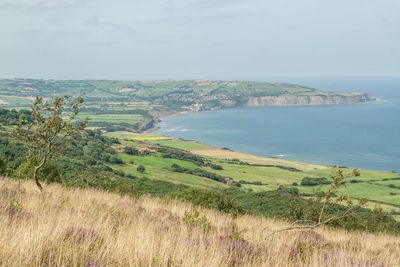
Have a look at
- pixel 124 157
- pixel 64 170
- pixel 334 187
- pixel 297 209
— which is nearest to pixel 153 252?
pixel 334 187

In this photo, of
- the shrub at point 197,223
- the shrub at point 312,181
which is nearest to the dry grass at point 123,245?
the shrub at point 197,223

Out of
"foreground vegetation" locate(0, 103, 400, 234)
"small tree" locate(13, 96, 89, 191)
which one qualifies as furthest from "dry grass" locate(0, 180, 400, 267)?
"foreground vegetation" locate(0, 103, 400, 234)

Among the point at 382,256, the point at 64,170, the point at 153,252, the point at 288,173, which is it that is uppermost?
the point at 153,252

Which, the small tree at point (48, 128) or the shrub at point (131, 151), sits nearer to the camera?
the small tree at point (48, 128)

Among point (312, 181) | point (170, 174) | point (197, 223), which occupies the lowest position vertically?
point (312, 181)

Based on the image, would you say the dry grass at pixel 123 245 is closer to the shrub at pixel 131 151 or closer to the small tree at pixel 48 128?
the small tree at pixel 48 128

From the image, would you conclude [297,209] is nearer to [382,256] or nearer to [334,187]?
[334,187]

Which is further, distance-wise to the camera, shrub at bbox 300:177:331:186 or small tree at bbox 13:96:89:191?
shrub at bbox 300:177:331:186

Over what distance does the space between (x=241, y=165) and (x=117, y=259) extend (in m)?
104

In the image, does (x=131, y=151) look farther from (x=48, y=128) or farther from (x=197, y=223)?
(x=197, y=223)

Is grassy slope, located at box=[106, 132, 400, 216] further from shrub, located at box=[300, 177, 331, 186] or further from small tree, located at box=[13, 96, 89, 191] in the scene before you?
small tree, located at box=[13, 96, 89, 191]

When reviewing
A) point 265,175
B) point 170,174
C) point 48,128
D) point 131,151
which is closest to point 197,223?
point 48,128

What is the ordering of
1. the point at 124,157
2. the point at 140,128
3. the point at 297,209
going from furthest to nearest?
the point at 140,128 → the point at 124,157 → the point at 297,209

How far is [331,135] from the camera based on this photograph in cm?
17762
